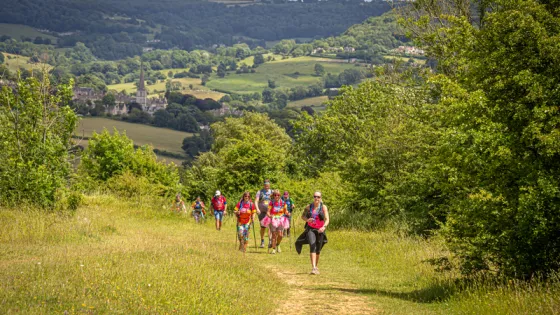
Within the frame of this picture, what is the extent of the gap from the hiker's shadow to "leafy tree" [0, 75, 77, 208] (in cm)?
1130

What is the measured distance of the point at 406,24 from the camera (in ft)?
108

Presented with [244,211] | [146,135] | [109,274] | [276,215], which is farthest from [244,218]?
[146,135]

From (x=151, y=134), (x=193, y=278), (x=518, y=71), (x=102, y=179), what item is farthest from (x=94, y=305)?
(x=151, y=134)

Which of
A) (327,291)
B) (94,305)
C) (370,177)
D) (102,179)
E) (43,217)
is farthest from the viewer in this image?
(102,179)

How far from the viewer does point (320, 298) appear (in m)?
12.7

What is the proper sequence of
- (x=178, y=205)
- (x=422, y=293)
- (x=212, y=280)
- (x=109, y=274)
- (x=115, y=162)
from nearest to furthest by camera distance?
(x=109, y=274) < (x=212, y=280) < (x=422, y=293) < (x=178, y=205) < (x=115, y=162)

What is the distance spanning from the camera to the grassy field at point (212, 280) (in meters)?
9.84

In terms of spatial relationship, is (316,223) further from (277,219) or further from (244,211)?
(244,211)

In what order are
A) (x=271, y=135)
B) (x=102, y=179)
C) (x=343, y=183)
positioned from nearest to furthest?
(x=343, y=183), (x=102, y=179), (x=271, y=135)

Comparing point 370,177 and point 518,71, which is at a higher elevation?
point 518,71

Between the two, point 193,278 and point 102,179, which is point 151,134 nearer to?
point 102,179

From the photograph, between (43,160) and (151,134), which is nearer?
(43,160)

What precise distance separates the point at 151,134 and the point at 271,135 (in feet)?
373

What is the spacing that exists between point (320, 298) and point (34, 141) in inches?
509
